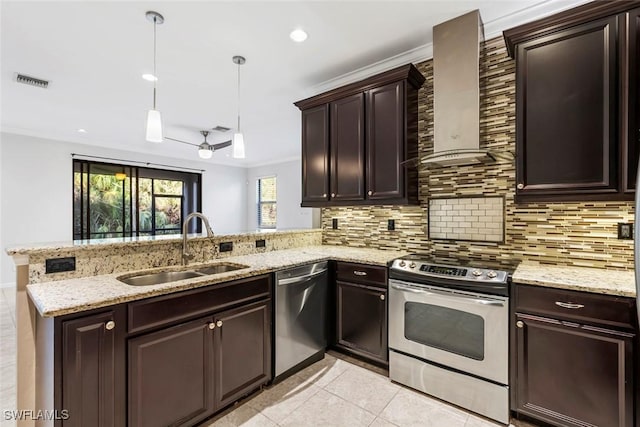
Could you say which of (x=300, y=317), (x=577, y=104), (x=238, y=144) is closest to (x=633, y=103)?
(x=577, y=104)

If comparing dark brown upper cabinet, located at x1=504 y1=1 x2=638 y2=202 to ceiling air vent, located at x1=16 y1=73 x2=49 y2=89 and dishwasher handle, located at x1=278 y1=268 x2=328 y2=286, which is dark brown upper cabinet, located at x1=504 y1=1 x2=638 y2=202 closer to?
dishwasher handle, located at x1=278 y1=268 x2=328 y2=286

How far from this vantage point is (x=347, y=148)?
2912 mm

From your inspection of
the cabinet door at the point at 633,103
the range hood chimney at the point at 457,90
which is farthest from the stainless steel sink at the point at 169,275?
the cabinet door at the point at 633,103

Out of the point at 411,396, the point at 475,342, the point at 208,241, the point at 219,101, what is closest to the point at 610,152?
the point at 475,342

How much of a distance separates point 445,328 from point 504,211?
1051mm

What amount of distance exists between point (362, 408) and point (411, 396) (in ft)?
1.31

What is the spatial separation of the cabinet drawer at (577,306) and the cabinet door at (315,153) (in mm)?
1855

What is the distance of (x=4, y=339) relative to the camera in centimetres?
302

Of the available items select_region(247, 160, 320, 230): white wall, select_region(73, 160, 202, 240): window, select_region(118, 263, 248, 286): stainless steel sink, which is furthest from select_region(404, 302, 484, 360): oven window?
select_region(73, 160, 202, 240): window

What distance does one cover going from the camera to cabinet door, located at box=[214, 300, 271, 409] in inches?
73.9

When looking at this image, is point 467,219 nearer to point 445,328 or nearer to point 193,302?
point 445,328

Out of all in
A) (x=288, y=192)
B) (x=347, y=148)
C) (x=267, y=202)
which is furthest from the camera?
(x=267, y=202)

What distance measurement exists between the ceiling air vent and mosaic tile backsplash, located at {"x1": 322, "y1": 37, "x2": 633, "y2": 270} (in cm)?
378

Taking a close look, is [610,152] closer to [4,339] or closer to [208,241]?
[208,241]
